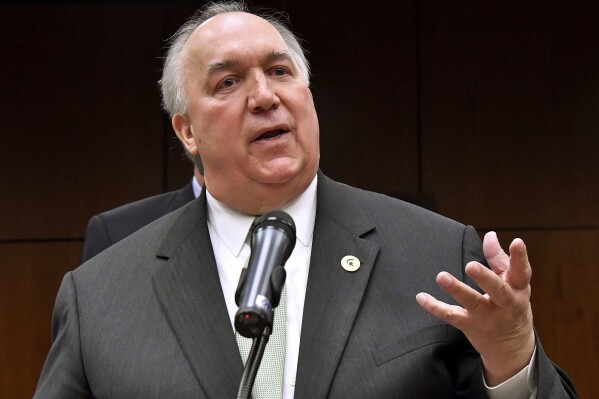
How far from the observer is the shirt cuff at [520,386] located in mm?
1913

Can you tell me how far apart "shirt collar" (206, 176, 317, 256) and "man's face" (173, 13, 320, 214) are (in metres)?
0.02

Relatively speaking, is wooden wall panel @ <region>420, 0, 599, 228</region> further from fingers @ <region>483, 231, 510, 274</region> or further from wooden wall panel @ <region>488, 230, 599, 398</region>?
fingers @ <region>483, 231, 510, 274</region>

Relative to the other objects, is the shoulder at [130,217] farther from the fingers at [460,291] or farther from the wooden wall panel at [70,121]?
the fingers at [460,291]

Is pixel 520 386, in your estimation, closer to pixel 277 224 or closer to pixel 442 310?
pixel 442 310

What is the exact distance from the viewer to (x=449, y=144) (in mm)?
4973

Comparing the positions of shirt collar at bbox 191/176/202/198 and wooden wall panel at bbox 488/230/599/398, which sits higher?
shirt collar at bbox 191/176/202/198

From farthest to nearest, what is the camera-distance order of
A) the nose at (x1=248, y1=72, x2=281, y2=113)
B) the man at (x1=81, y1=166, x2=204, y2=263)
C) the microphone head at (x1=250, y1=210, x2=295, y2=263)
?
the man at (x1=81, y1=166, x2=204, y2=263) < the nose at (x1=248, y1=72, x2=281, y2=113) < the microphone head at (x1=250, y1=210, x2=295, y2=263)

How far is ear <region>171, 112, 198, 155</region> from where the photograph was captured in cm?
248

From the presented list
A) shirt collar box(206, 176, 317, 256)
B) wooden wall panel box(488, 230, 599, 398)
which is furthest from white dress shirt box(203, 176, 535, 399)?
wooden wall panel box(488, 230, 599, 398)

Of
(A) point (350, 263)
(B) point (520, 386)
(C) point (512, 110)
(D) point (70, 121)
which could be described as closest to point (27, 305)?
(D) point (70, 121)

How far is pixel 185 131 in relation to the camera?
2500 mm

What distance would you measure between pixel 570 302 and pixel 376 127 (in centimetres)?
122

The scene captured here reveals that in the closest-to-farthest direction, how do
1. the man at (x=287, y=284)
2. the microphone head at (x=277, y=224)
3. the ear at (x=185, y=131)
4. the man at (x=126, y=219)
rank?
the microphone head at (x=277, y=224) < the man at (x=287, y=284) < the ear at (x=185, y=131) < the man at (x=126, y=219)

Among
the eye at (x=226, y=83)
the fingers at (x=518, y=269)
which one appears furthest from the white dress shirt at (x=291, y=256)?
the fingers at (x=518, y=269)
